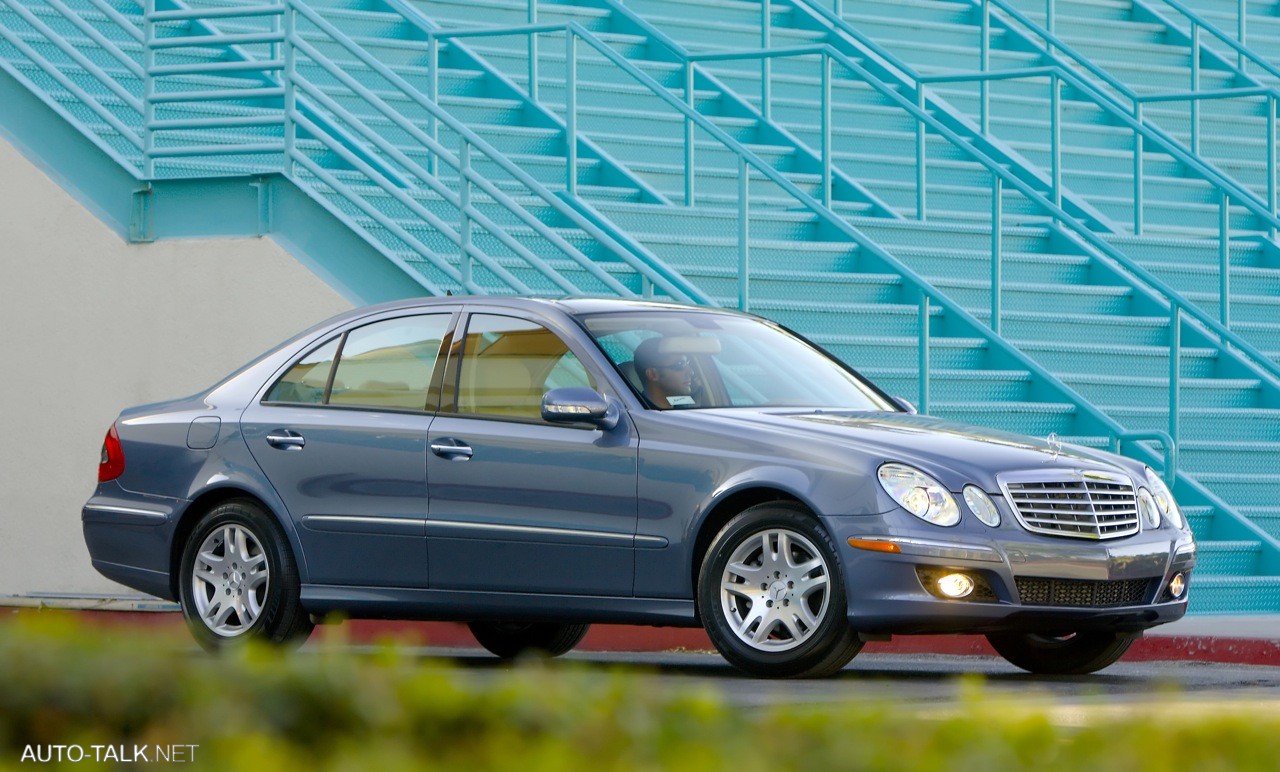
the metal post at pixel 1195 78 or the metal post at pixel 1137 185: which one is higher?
the metal post at pixel 1195 78

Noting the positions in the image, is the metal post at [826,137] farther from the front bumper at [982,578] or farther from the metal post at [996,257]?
the front bumper at [982,578]

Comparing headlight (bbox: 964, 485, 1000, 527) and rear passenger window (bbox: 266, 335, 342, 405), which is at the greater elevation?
rear passenger window (bbox: 266, 335, 342, 405)

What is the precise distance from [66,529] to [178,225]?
1842mm

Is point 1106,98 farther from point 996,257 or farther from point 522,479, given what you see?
point 522,479

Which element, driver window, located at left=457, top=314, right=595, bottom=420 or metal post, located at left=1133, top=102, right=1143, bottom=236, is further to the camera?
metal post, located at left=1133, top=102, right=1143, bottom=236

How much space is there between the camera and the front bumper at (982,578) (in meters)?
8.31

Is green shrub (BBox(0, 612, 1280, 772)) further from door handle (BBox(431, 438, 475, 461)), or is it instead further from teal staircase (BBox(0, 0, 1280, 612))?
teal staircase (BBox(0, 0, 1280, 612))

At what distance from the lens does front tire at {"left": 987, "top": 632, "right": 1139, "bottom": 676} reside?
938cm

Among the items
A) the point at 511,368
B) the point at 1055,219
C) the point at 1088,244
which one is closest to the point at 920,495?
the point at 511,368

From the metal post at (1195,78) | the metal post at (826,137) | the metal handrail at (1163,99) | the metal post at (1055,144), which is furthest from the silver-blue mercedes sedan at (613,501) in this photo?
the metal post at (1195,78)

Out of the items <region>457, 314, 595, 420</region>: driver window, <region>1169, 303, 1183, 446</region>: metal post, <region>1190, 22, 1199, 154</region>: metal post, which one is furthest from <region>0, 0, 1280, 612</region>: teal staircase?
<region>457, 314, 595, 420</region>: driver window

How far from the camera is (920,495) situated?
841 cm

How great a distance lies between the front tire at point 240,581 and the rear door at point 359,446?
0.51 feet

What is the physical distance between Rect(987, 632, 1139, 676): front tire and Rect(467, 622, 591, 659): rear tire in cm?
199
